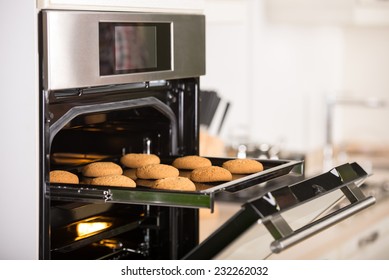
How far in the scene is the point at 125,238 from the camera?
4.65 feet

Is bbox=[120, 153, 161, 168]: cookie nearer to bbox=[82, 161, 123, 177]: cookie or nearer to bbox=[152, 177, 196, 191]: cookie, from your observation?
bbox=[82, 161, 123, 177]: cookie

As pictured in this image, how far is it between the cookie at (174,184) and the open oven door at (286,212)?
74 mm

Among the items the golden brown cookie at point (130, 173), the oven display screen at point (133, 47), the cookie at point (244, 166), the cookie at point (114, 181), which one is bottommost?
the golden brown cookie at point (130, 173)

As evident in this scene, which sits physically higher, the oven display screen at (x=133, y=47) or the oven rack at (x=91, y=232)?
the oven display screen at (x=133, y=47)

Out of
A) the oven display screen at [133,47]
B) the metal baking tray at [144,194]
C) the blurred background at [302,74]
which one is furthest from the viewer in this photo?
the blurred background at [302,74]

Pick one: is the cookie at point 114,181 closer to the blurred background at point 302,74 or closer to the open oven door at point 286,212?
the open oven door at point 286,212

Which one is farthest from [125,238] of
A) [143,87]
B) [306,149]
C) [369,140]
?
[369,140]

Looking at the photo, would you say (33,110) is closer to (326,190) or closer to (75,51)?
(75,51)

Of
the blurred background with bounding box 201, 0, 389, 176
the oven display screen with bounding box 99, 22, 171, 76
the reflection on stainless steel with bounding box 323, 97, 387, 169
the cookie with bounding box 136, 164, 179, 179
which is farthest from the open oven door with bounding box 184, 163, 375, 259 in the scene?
the reflection on stainless steel with bounding box 323, 97, 387, 169

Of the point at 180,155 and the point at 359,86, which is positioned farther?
the point at 359,86

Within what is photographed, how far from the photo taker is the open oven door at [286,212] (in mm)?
1021

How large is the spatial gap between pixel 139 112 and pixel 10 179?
0.40m

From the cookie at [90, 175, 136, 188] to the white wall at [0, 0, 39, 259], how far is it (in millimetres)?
130

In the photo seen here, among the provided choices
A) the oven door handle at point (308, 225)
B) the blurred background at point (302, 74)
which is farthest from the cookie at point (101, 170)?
the blurred background at point (302, 74)
